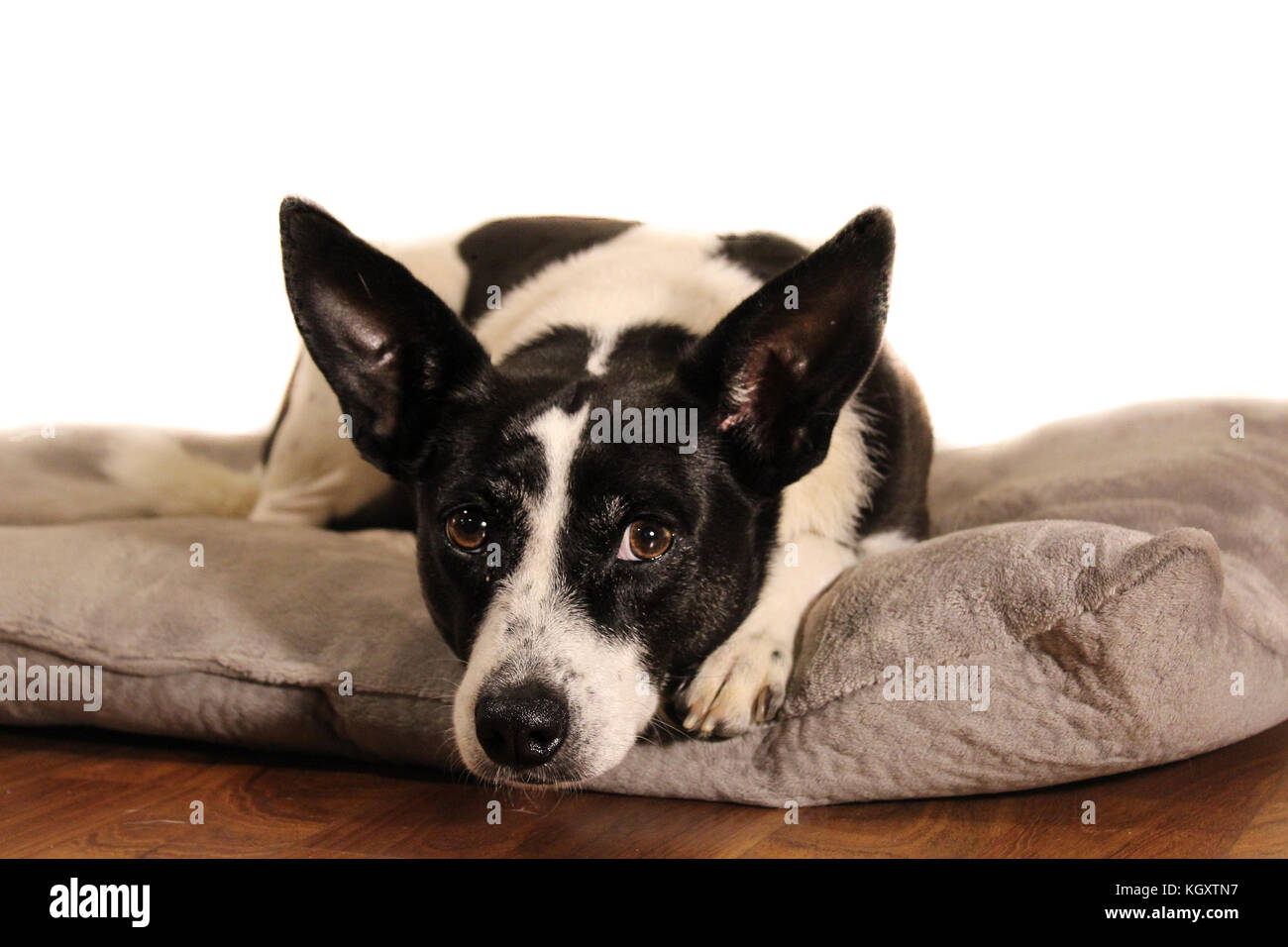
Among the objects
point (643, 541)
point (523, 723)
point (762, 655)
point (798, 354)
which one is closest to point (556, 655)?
point (523, 723)

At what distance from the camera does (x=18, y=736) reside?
Answer: 2076 mm

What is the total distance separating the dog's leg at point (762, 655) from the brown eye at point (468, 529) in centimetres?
36

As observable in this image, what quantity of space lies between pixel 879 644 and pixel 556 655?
1.50ft

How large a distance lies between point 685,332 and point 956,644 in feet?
2.16

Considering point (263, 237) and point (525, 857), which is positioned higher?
point (263, 237)

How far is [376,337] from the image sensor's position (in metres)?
1.83

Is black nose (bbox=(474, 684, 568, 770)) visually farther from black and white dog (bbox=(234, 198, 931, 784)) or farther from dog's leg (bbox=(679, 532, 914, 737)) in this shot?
dog's leg (bbox=(679, 532, 914, 737))

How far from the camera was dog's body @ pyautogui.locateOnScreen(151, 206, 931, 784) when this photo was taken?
1.58 metres

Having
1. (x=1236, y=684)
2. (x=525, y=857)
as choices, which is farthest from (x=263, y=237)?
(x=1236, y=684)

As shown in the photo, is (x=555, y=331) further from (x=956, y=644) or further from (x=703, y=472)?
(x=956, y=644)

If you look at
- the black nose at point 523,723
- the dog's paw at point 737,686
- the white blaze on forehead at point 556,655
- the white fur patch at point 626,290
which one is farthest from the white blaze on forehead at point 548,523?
the white fur patch at point 626,290

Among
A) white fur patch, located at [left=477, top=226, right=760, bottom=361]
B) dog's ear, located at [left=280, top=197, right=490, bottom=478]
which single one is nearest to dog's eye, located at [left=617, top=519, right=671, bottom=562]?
dog's ear, located at [left=280, top=197, right=490, bottom=478]

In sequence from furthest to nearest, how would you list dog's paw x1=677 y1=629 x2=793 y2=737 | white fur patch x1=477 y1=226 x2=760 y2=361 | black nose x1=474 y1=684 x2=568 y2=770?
white fur patch x1=477 y1=226 x2=760 y2=361, dog's paw x1=677 y1=629 x2=793 y2=737, black nose x1=474 y1=684 x2=568 y2=770

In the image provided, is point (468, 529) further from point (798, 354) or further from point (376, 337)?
point (798, 354)
